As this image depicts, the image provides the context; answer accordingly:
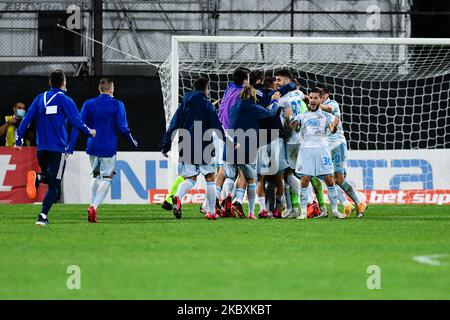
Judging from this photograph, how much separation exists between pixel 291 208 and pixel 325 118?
67.7 inches

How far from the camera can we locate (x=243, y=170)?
17328 millimetres

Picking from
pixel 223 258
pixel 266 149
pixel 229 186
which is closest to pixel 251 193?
pixel 229 186

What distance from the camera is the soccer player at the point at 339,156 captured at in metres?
17.5

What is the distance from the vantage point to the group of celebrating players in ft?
54.4

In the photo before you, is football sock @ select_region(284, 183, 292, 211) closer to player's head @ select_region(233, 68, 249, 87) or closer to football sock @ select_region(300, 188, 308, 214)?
football sock @ select_region(300, 188, 308, 214)

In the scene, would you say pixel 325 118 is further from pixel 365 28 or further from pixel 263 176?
pixel 365 28

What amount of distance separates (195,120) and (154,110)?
8319 millimetres

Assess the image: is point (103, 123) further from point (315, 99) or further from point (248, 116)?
point (315, 99)

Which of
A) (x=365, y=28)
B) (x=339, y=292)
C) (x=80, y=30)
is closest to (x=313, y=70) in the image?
(x=365, y=28)

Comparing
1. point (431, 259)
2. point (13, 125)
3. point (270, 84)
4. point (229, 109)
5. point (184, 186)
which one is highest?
point (270, 84)

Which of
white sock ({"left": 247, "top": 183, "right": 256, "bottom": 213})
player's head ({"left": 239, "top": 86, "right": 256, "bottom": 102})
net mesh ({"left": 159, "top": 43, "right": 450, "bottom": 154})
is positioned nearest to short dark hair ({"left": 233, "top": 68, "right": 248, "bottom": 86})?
player's head ({"left": 239, "top": 86, "right": 256, "bottom": 102})

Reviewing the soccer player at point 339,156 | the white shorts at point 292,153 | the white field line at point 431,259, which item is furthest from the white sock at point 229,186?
the white field line at point 431,259

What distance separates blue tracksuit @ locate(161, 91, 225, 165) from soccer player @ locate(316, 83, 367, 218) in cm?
183

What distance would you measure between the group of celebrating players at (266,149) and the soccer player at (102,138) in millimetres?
793
